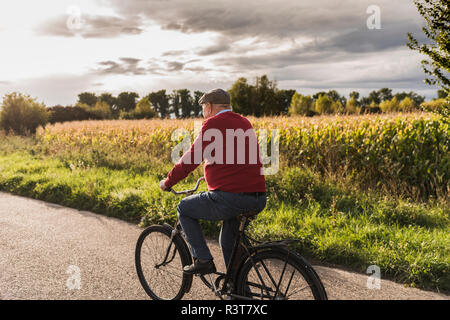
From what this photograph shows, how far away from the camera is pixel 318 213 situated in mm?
6434

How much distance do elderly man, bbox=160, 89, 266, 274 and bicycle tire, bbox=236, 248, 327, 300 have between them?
1.45 ft

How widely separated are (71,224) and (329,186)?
205 inches

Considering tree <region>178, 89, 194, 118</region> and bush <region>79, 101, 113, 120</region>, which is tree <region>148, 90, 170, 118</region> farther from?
bush <region>79, 101, 113, 120</region>

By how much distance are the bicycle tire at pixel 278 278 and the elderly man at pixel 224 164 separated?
442 millimetres

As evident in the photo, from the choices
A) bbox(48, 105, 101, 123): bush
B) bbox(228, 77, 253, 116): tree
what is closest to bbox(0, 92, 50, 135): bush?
bbox(48, 105, 101, 123): bush

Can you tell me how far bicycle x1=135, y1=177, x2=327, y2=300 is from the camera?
2814 millimetres

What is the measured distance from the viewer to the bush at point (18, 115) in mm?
23844

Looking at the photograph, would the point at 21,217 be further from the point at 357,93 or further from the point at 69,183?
the point at 357,93

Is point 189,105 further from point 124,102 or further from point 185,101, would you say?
point 124,102
